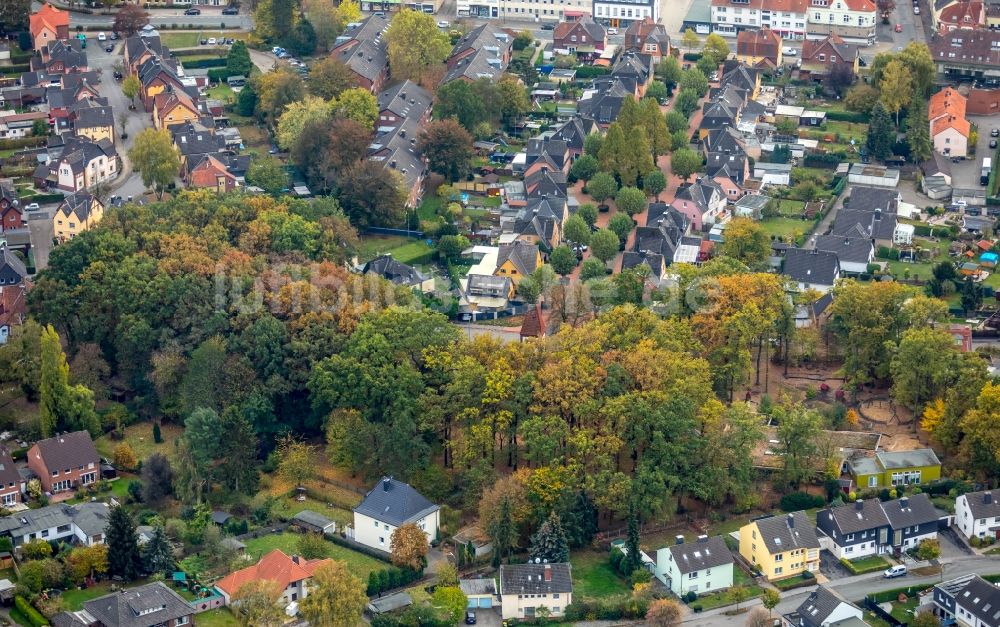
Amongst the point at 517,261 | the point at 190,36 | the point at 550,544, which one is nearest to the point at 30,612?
the point at 550,544

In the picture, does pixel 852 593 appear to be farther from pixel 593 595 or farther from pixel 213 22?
pixel 213 22

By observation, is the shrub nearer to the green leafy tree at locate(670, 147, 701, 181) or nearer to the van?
the van

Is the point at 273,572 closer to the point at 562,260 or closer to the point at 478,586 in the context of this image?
the point at 478,586

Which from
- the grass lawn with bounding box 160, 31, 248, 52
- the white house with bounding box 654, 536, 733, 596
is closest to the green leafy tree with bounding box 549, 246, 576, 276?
the white house with bounding box 654, 536, 733, 596

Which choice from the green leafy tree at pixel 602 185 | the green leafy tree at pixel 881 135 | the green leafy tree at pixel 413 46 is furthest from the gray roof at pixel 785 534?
the green leafy tree at pixel 413 46

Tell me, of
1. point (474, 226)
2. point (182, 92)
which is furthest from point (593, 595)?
point (182, 92)

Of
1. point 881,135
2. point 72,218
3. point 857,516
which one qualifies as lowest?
point 857,516

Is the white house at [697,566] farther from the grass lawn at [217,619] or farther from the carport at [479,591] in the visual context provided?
the grass lawn at [217,619]

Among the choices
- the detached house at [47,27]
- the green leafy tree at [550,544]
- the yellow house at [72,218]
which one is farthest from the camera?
the detached house at [47,27]
